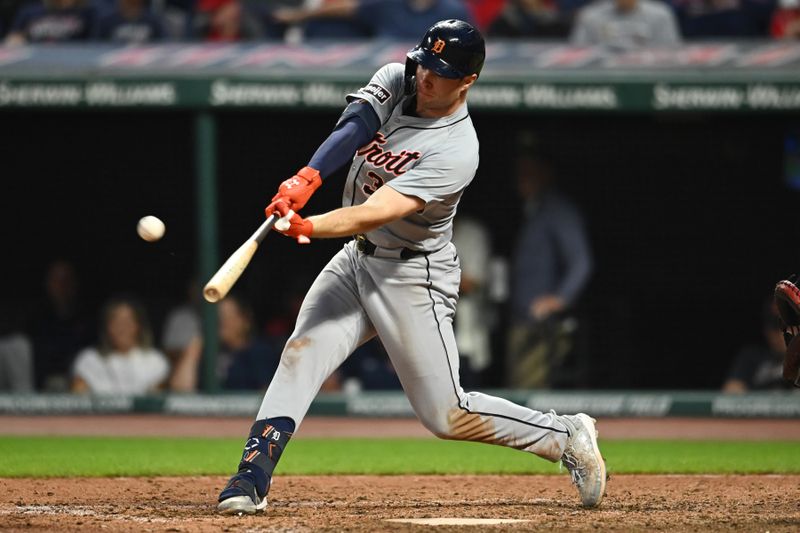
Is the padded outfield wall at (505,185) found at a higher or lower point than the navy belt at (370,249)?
lower

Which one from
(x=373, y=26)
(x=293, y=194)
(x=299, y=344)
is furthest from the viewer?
(x=373, y=26)

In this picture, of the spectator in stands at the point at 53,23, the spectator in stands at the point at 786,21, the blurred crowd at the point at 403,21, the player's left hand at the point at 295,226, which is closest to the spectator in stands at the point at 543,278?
the blurred crowd at the point at 403,21

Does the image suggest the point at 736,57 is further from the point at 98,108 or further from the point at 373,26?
the point at 98,108

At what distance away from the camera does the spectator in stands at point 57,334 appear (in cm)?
871

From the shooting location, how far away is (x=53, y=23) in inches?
342

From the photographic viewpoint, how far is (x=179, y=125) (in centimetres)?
922

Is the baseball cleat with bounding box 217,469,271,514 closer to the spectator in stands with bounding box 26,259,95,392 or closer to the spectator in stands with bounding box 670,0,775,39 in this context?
the spectator in stands with bounding box 26,259,95,392

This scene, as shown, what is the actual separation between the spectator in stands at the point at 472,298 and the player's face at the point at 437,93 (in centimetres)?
439

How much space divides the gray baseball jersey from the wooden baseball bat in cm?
49

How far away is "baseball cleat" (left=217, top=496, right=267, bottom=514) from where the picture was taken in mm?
3973

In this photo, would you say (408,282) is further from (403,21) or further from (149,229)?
(403,21)

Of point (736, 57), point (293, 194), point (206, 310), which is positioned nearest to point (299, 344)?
point (293, 194)

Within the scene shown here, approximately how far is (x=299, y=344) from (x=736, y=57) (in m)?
4.97

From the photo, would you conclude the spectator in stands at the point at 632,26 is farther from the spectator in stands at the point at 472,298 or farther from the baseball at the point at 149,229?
the baseball at the point at 149,229
